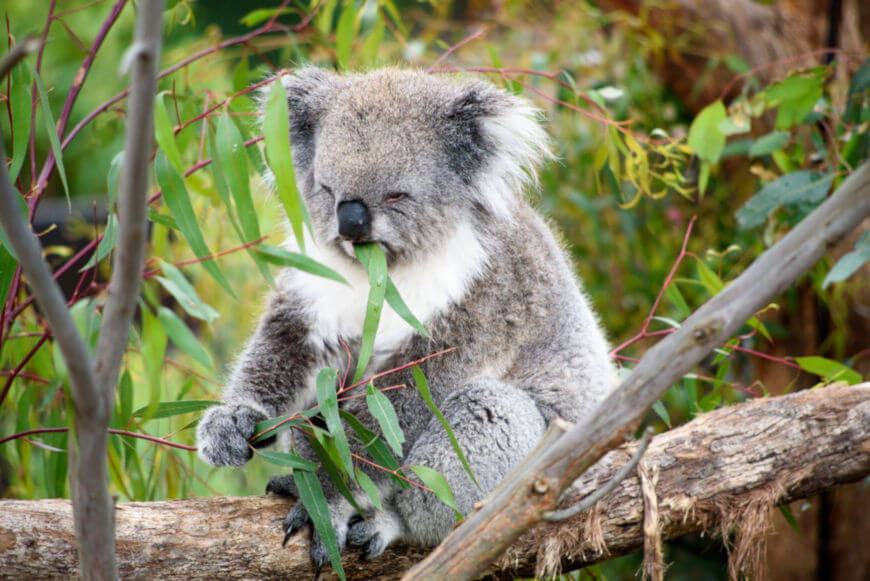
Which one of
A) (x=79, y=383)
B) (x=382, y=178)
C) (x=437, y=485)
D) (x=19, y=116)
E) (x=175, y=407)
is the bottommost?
(x=437, y=485)

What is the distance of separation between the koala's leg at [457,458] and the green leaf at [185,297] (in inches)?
32.4

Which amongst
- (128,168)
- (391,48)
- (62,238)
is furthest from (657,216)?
(62,238)

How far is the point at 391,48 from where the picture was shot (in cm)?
361

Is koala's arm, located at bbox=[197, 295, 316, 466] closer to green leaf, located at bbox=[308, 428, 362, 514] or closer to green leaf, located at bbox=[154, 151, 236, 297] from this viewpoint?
green leaf, located at bbox=[308, 428, 362, 514]

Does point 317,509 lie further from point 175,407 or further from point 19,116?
point 19,116

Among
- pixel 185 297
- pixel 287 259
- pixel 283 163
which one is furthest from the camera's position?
pixel 283 163

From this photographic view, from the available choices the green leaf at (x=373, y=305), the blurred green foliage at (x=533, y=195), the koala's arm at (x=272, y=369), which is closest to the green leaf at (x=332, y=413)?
the green leaf at (x=373, y=305)

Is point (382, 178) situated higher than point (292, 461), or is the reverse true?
point (382, 178)

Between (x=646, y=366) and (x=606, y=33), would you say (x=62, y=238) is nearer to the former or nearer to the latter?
(x=606, y=33)

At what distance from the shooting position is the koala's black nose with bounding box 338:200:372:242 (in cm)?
154

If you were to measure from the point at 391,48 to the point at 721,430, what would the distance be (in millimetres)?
2518

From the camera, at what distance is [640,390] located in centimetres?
104

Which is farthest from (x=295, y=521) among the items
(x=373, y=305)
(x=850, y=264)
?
(x=850, y=264)

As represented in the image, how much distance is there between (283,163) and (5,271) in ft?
2.07
